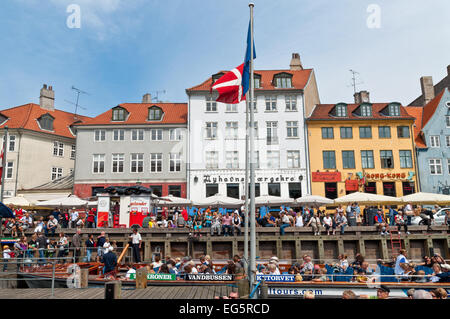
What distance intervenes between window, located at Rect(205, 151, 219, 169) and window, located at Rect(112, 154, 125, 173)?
30.5 feet

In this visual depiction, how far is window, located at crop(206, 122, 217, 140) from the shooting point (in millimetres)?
37303

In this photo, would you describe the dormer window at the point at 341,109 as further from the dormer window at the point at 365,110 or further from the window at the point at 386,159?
the window at the point at 386,159

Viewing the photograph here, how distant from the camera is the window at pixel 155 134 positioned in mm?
38312

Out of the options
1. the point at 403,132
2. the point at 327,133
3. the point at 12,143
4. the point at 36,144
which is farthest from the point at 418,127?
the point at 12,143

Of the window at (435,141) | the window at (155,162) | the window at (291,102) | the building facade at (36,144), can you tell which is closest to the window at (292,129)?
the window at (291,102)

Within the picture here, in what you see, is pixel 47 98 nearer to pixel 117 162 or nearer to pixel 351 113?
pixel 117 162

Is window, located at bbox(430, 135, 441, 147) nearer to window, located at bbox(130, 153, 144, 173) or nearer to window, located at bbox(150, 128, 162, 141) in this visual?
window, located at bbox(150, 128, 162, 141)

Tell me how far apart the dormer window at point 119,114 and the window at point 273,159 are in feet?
55.1

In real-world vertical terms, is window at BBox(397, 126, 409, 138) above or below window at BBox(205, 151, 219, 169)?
above

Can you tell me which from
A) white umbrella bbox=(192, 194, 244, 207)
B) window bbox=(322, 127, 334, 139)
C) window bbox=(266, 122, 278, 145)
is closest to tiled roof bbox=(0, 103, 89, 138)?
window bbox=(266, 122, 278, 145)

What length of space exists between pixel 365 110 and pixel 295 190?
38.9ft

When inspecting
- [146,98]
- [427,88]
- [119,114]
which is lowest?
[119,114]

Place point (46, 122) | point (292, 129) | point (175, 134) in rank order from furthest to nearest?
point (46, 122) → point (175, 134) → point (292, 129)

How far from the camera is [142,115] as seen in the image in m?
40.3
